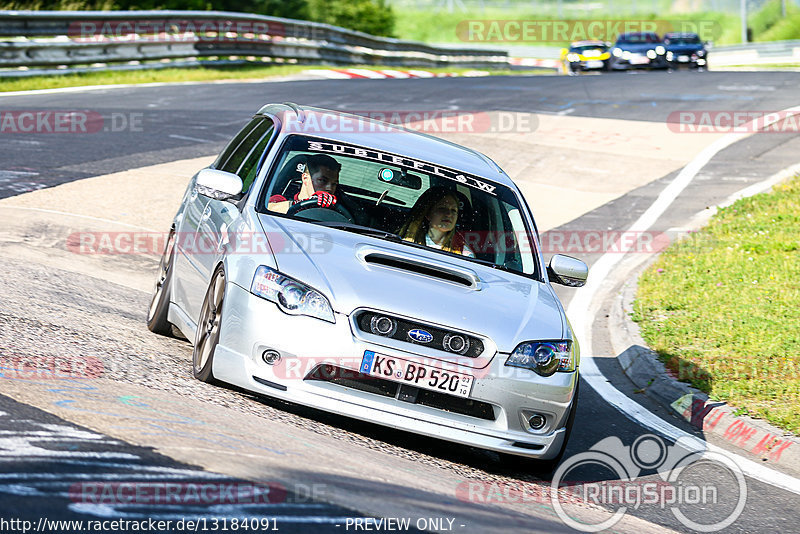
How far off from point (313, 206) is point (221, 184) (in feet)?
1.96

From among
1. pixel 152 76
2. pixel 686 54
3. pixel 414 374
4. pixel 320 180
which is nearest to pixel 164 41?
pixel 152 76

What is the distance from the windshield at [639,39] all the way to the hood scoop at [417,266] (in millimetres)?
33273

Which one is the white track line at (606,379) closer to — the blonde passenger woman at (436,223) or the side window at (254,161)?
the blonde passenger woman at (436,223)

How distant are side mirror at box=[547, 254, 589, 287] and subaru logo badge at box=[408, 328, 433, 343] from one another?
1.73 meters

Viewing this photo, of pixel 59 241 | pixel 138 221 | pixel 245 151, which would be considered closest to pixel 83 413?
pixel 245 151

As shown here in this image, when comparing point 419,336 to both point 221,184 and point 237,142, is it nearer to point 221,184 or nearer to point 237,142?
point 221,184

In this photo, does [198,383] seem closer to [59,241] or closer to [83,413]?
[83,413]

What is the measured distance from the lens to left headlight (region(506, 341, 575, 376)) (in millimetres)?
5871

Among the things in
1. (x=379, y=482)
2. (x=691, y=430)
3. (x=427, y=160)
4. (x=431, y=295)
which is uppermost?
(x=427, y=160)

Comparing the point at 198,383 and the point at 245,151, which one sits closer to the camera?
the point at 198,383

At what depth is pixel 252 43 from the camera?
30125mm

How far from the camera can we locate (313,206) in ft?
22.8

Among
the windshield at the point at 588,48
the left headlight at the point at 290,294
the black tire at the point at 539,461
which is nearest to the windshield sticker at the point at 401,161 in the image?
the left headlight at the point at 290,294

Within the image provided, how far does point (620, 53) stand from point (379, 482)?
34.2 meters
